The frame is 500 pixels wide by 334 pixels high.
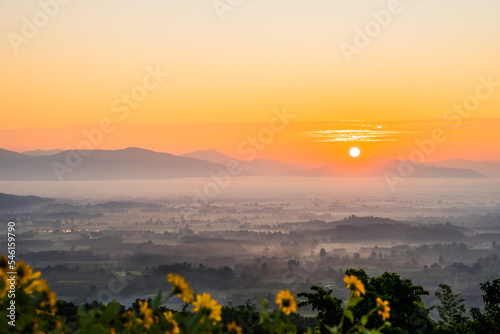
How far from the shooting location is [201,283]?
170250 mm

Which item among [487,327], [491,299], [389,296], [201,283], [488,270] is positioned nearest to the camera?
[389,296]

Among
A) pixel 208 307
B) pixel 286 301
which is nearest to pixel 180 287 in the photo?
pixel 208 307

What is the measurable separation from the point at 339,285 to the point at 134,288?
2426 inches

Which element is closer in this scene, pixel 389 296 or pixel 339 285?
pixel 389 296

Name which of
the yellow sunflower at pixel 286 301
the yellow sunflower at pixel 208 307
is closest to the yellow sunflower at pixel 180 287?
the yellow sunflower at pixel 208 307

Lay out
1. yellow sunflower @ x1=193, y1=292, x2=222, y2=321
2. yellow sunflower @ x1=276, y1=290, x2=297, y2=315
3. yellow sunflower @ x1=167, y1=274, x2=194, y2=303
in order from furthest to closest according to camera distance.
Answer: yellow sunflower @ x1=276, y1=290, x2=297, y2=315 < yellow sunflower @ x1=193, y1=292, x2=222, y2=321 < yellow sunflower @ x1=167, y1=274, x2=194, y2=303

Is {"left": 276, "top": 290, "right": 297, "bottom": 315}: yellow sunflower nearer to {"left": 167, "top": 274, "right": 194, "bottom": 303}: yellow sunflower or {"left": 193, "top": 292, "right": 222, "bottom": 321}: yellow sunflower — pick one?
{"left": 193, "top": 292, "right": 222, "bottom": 321}: yellow sunflower

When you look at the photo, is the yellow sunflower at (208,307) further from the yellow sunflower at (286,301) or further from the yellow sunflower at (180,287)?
the yellow sunflower at (286,301)

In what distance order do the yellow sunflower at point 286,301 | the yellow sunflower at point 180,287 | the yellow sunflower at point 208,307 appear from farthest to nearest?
1. the yellow sunflower at point 286,301
2. the yellow sunflower at point 208,307
3. the yellow sunflower at point 180,287

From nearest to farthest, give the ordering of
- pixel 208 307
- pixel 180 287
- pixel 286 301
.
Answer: pixel 180 287
pixel 208 307
pixel 286 301

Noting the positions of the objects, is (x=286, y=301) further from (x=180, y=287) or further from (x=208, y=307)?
(x=180, y=287)

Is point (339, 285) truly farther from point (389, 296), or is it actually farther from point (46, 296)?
point (46, 296)

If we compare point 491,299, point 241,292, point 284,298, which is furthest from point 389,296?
point 241,292

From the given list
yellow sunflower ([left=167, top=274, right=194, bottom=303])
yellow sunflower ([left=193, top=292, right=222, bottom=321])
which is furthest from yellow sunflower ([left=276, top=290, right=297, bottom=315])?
yellow sunflower ([left=167, top=274, right=194, bottom=303])
